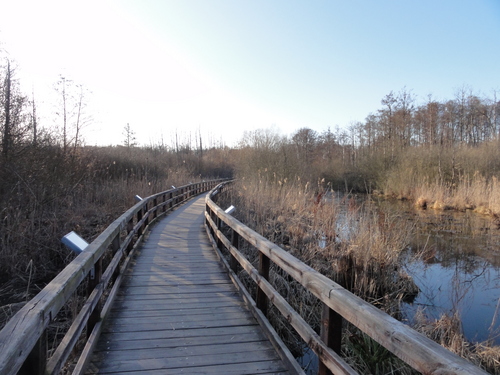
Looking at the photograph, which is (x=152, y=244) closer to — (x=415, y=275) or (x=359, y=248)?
(x=359, y=248)

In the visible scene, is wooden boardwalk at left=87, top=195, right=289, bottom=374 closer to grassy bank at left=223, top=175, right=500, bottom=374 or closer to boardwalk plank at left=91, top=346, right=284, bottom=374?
boardwalk plank at left=91, top=346, right=284, bottom=374

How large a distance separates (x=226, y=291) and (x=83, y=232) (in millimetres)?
5678

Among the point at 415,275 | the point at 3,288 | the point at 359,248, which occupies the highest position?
the point at 359,248

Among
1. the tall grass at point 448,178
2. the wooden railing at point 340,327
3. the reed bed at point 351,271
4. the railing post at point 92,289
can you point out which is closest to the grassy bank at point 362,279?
the reed bed at point 351,271

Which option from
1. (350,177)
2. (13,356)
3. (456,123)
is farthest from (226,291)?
(456,123)

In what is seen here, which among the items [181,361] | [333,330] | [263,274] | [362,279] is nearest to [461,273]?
[362,279]

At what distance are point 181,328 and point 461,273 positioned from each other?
671 centimetres

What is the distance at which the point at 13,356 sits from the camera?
1.46 meters

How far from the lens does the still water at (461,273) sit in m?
Result: 5.43

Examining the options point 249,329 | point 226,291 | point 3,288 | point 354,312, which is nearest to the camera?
point 354,312

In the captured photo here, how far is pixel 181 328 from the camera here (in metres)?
3.45

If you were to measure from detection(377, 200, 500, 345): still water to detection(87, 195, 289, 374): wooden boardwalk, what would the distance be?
2.80 meters

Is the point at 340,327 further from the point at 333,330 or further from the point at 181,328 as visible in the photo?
the point at 181,328

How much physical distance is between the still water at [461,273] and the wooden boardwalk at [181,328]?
280 cm
